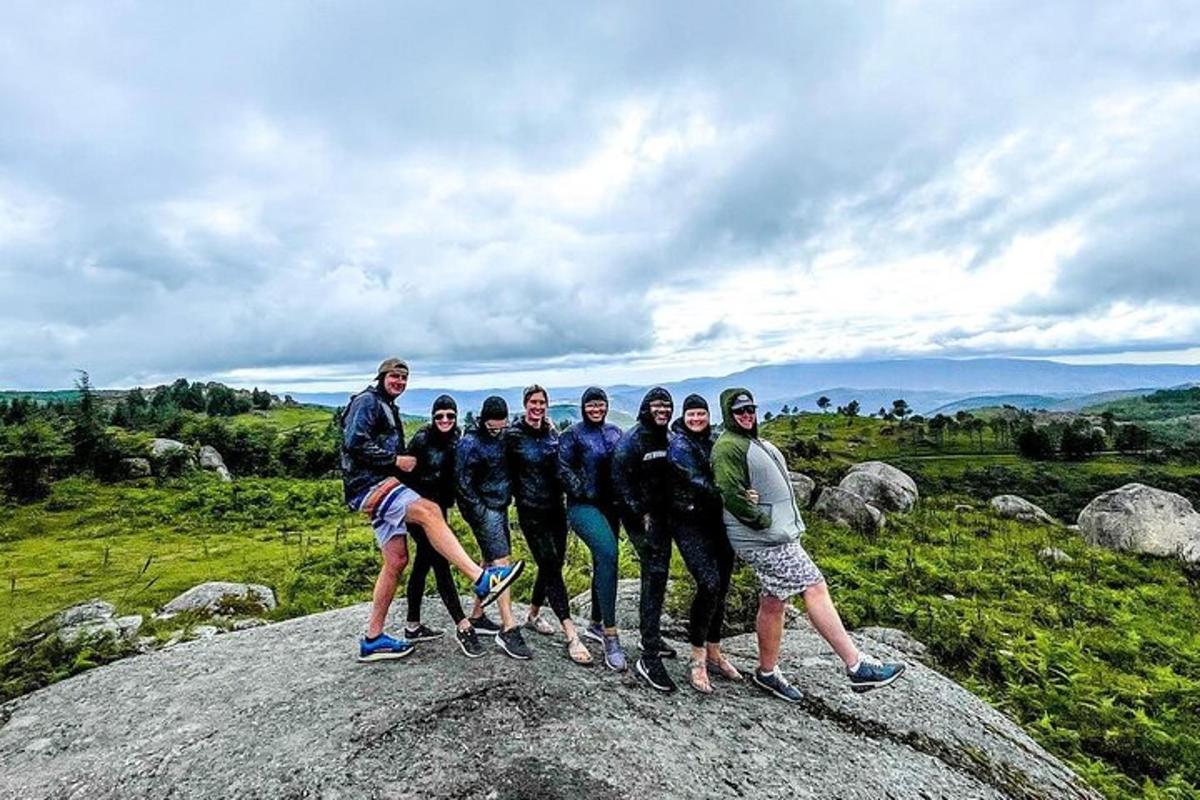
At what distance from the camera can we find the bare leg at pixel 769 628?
26.1 ft

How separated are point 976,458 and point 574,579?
319ft

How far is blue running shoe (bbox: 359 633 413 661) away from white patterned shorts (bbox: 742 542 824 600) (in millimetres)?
4215

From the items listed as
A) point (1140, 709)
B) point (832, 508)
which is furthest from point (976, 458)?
point (1140, 709)

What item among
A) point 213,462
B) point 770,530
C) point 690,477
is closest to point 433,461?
point 690,477

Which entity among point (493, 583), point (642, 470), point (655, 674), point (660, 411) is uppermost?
point (660, 411)

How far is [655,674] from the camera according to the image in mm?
7883

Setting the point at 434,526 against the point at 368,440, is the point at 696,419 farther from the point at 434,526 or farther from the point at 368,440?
the point at 368,440

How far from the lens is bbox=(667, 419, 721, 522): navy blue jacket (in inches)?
309

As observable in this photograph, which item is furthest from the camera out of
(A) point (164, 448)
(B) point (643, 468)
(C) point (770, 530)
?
(A) point (164, 448)

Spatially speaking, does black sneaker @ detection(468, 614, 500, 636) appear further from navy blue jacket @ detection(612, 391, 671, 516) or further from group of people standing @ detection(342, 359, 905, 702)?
navy blue jacket @ detection(612, 391, 671, 516)

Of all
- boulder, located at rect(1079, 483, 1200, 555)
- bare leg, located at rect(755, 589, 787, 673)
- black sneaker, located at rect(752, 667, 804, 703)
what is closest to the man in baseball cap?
bare leg, located at rect(755, 589, 787, 673)

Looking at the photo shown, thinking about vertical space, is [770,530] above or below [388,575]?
above

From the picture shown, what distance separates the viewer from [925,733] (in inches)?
316

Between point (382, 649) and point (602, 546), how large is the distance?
291 cm
